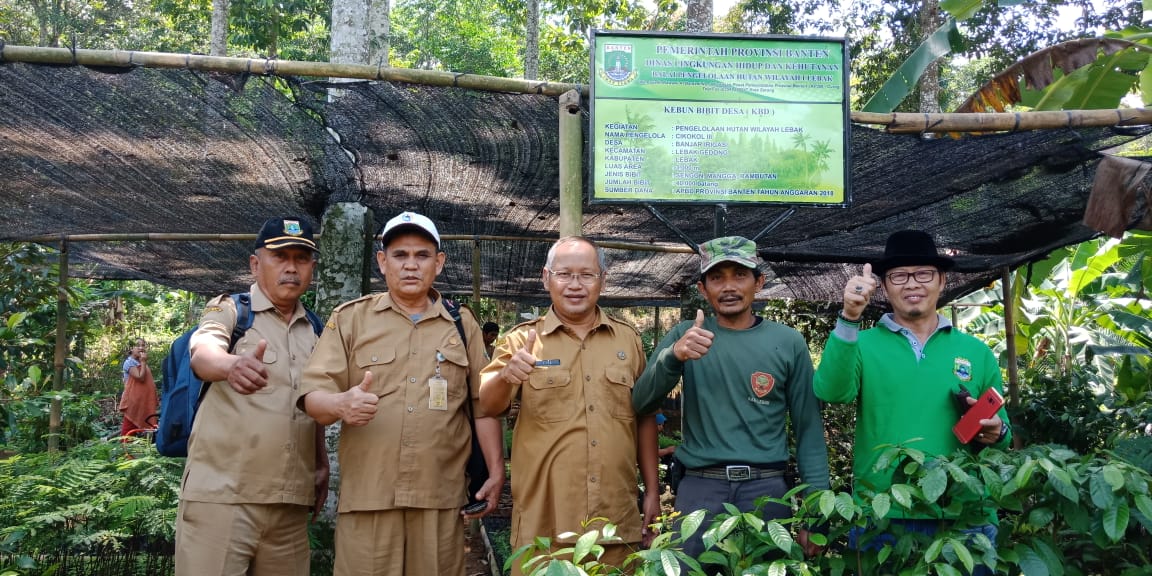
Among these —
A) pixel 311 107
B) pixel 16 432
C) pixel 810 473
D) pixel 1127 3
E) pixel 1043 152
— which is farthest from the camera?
pixel 1127 3

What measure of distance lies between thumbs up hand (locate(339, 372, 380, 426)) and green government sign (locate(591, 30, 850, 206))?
4.47 ft

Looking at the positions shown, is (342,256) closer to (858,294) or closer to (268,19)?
(858,294)

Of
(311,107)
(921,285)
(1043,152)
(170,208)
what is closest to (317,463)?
(311,107)

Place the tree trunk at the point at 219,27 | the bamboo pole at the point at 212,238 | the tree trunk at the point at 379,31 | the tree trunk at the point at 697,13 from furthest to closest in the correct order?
the tree trunk at the point at 219,27 < the tree trunk at the point at 697,13 < the tree trunk at the point at 379,31 < the bamboo pole at the point at 212,238

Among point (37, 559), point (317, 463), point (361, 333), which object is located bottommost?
point (37, 559)

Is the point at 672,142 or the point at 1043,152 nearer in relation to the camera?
the point at 672,142

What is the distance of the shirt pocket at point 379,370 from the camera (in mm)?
2893

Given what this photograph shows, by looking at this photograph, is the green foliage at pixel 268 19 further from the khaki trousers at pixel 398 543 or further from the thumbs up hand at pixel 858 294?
the thumbs up hand at pixel 858 294

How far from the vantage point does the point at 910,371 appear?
2.92 m

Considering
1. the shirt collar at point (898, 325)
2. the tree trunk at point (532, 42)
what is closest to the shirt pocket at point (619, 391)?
the shirt collar at point (898, 325)

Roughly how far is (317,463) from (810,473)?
5.95 ft

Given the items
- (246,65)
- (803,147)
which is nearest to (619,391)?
(803,147)

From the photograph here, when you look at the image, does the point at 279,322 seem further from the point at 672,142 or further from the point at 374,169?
the point at 672,142

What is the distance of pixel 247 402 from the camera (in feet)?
9.41
